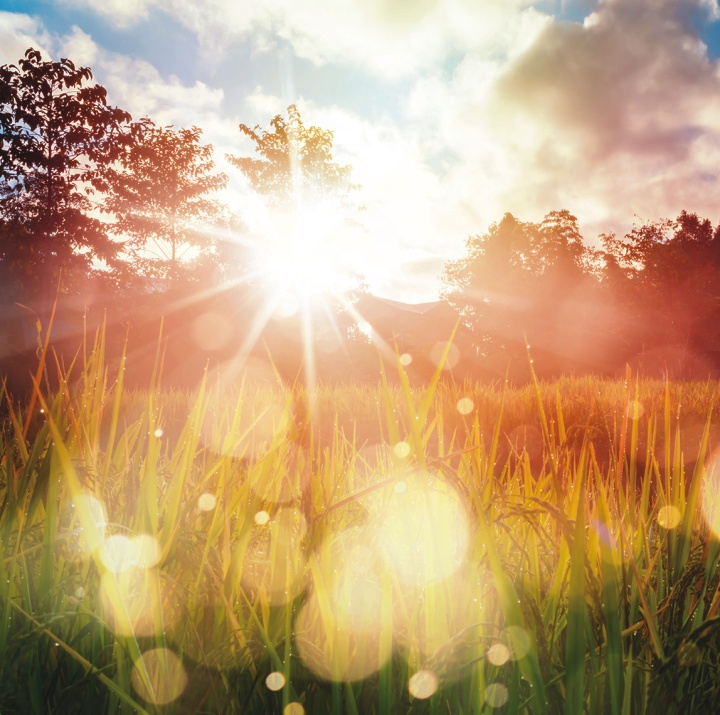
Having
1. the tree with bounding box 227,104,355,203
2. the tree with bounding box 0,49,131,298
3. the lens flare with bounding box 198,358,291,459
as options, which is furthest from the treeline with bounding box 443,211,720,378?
the lens flare with bounding box 198,358,291,459

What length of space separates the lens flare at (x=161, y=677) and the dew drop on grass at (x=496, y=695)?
483 mm

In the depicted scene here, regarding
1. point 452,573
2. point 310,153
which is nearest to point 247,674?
point 452,573

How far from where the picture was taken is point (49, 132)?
12.7 meters

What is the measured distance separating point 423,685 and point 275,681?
222 mm

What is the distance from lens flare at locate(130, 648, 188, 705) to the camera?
85 cm

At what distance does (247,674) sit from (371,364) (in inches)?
668

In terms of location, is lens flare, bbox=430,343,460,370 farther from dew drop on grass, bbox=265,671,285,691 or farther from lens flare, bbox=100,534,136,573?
lens flare, bbox=100,534,136,573

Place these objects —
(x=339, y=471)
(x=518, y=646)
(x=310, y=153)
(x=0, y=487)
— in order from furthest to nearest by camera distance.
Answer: (x=310, y=153)
(x=339, y=471)
(x=0, y=487)
(x=518, y=646)

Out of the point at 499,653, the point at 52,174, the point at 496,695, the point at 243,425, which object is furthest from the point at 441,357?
the point at 52,174

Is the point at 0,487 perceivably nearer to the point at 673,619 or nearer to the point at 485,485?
the point at 485,485

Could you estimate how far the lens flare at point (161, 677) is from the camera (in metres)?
0.85

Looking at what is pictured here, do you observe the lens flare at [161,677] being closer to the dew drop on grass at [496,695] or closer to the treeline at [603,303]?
the dew drop on grass at [496,695]

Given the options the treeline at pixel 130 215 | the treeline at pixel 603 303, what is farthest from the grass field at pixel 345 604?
the treeline at pixel 603 303

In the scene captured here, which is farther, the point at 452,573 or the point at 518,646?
the point at 452,573
